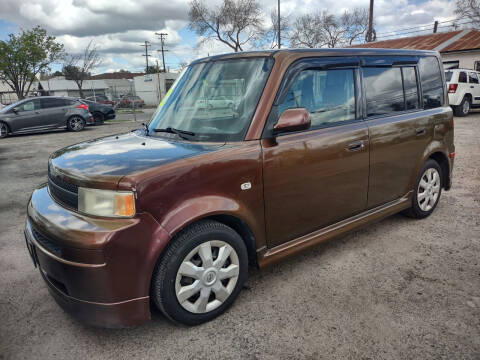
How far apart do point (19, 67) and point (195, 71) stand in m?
34.3

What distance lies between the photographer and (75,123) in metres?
14.6

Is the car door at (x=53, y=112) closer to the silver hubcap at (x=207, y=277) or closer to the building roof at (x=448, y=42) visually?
the silver hubcap at (x=207, y=277)

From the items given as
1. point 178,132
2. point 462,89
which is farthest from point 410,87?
point 462,89

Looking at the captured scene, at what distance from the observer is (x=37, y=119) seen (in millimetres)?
13750

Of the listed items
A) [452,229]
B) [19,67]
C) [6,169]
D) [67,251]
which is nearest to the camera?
[67,251]

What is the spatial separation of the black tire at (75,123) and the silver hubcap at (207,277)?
46.0 ft

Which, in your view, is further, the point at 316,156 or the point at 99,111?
the point at 99,111

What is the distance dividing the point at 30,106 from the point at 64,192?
13568 millimetres

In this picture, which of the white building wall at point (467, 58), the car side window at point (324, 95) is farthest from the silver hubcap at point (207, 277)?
the white building wall at point (467, 58)

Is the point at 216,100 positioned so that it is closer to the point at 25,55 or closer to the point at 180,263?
the point at 180,263

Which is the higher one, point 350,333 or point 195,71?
point 195,71

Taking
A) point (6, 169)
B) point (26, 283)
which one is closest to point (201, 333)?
point (26, 283)

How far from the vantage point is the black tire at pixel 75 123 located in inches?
572

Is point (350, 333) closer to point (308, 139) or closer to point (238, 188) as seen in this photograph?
point (238, 188)
